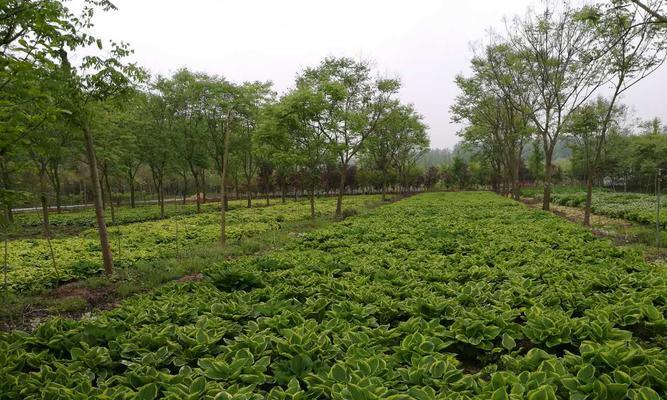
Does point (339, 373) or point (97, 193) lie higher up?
point (97, 193)

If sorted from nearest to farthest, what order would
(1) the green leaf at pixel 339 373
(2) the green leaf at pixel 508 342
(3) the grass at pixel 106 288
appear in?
1. (1) the green leaf at pixel 339 373
2. (2) the green leaf at pixel 508 342
3. (3) the grass at pixel 106 288

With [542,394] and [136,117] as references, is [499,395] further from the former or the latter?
[136,117]

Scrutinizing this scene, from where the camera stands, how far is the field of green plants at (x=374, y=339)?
340 cm

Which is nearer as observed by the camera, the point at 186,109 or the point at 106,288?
the point at 106,288

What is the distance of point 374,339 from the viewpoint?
177 inches

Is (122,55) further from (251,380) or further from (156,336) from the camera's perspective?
(251,380)

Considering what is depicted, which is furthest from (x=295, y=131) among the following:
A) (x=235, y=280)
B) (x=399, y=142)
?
(x=399, y=142)

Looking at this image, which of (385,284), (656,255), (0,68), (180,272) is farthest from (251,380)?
(656,255)

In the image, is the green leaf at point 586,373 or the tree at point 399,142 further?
the tree at point 399,142

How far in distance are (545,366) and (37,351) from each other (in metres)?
5.64

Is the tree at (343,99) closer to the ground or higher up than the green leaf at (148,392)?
higher up

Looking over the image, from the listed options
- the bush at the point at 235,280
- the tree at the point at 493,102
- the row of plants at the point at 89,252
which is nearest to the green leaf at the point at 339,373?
the bush at the point at 235,280

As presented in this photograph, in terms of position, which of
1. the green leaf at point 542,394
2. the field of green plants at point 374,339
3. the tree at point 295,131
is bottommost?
the field of green plants at point 374,339

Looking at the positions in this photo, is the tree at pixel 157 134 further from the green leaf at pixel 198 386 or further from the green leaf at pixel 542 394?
the green leaf at pixel 542 394
